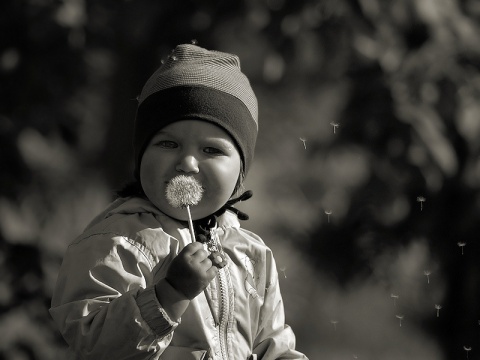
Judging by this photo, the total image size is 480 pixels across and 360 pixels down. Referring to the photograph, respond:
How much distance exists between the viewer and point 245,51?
5.90 feet

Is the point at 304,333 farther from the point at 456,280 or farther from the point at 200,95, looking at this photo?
the point at 200,95

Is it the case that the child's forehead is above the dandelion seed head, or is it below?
above

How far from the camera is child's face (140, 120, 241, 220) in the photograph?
4.00 ft

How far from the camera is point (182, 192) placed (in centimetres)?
118

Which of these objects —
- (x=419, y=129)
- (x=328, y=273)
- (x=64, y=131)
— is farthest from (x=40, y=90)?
(x=419, y=129)

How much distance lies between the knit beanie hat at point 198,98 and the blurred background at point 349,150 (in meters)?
0.43

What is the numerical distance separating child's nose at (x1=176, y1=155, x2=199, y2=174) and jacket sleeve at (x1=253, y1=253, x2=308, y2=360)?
12.2 inches

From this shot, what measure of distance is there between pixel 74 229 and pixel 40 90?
13.3 inches

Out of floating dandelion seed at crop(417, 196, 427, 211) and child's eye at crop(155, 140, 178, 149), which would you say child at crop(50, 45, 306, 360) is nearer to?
child's eye at crop(155, 140, 178, 149)

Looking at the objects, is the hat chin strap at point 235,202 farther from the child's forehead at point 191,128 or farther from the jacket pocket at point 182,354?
the jacket pocket at point 182,354

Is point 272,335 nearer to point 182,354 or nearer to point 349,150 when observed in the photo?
point 182,354

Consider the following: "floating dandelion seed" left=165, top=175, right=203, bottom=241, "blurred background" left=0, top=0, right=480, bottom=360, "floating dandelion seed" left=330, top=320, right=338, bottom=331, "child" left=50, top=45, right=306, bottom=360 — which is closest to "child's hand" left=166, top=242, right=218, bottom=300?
"child" left=50, top=45, right=306, bottom=360

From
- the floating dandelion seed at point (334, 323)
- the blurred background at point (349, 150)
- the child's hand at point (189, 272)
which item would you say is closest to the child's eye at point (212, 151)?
the child's hand at point (189, 272)

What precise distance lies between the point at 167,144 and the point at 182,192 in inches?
4.4
